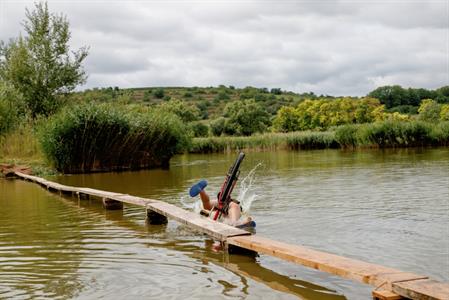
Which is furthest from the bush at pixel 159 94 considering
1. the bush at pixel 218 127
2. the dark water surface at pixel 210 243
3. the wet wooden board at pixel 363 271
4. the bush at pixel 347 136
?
the wet wooden board at pixel 363 271

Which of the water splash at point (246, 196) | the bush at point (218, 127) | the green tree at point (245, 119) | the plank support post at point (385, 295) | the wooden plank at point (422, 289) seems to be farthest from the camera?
the green tree at point (245, 119)

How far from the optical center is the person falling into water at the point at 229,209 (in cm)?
963

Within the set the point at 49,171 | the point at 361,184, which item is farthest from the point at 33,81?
the point at 361,184

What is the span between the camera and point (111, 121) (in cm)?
2739

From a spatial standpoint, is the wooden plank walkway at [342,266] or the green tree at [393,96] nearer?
the wooden plank walkway at [342,266]

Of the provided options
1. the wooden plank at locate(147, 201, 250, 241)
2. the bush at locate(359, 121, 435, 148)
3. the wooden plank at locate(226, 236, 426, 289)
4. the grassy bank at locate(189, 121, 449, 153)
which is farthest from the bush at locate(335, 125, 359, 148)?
the wooden plank at locate(226, 236, 426, 289)

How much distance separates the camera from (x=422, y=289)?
16.1ft

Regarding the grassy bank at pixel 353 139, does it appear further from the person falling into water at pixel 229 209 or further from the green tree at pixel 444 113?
the person falling into water at pixel 229 209

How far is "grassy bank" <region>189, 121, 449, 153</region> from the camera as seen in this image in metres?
40.8

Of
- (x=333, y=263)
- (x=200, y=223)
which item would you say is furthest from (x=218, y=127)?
(x=333, y=263)

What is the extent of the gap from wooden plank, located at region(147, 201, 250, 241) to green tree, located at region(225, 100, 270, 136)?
66.2m

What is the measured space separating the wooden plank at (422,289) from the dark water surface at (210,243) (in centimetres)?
91

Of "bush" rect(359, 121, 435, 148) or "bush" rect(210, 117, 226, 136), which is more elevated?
"bush" rect(210, 117, 226, 136)

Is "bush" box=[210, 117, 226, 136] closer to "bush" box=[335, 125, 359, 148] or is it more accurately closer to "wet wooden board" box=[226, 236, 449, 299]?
"bush" box=[335, 125, 359, 148]
